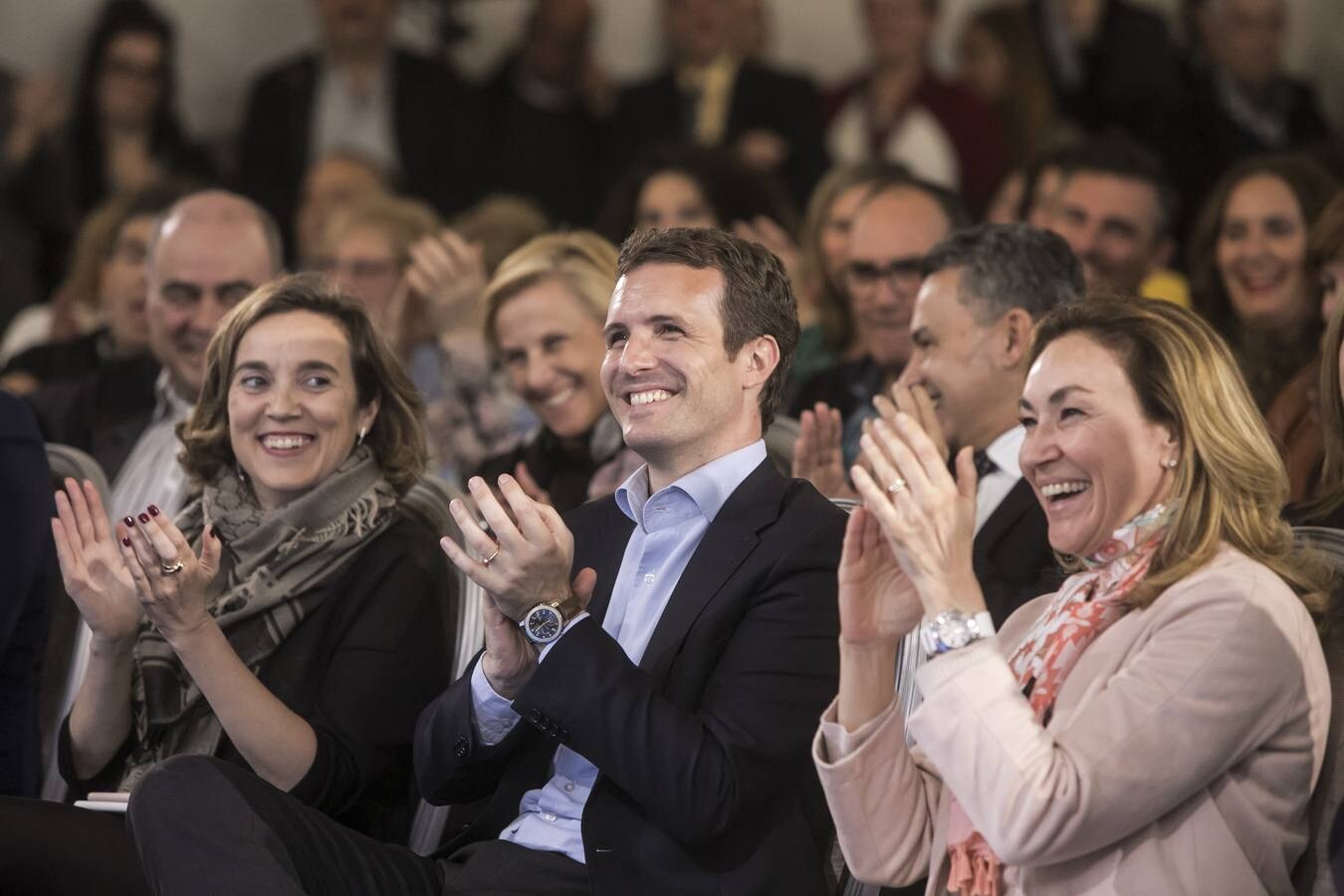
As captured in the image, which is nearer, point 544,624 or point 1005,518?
point 544,624

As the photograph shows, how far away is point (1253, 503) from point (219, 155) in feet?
18.3

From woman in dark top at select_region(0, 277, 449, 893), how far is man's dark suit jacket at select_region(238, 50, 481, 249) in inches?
133

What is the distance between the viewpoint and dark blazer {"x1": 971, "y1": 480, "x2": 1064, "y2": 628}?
305 cm

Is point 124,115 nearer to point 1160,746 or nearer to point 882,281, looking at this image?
point 882,281

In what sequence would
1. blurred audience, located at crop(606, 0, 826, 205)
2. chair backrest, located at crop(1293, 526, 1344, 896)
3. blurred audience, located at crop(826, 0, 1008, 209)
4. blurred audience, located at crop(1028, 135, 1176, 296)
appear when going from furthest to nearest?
blurred audience, located at crop(606, 0, 826, 205), blurred audience, located at crop(826, 0, 1008, 209), blurred audience, located at crop(1028, 135, 1176, 296), chair backrest, located at crop(1293, 526, 1344, 896)

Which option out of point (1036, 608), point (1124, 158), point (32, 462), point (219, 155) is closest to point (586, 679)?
point (1036, 608)

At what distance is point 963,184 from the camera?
6.05 metres

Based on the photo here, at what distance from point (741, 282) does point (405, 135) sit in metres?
4.10

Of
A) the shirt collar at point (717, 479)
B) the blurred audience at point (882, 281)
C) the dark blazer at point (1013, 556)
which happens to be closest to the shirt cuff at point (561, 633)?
the shirt collar at point (717, 479)

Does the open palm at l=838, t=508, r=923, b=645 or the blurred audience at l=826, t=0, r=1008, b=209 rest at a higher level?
the blurred audience at l=826, t=0, r=1008, b=209

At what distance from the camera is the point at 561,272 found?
4.02m

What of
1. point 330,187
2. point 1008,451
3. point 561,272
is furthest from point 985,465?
point 330,187

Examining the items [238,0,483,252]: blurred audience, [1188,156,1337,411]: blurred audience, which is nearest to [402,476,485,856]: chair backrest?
[1188,156,1337,411]: blurred audience

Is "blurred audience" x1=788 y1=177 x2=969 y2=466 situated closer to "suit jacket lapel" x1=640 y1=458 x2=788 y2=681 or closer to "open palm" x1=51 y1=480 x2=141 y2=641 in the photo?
"suit jacket lapel" x1=640 y1=458 x2=788 y2=681
